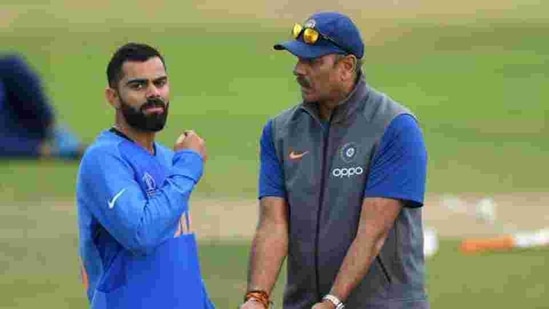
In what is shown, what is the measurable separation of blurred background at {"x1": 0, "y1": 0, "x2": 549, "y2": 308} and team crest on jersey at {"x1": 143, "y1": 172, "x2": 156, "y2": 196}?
21.3ft

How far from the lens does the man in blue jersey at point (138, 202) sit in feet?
23.8

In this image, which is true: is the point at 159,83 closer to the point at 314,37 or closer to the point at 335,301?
the point at 314,37

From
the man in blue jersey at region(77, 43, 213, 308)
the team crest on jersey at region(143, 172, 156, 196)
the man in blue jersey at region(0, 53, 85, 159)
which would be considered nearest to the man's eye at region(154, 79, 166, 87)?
the man in blue jersey at region(77, 43, 213, 308)

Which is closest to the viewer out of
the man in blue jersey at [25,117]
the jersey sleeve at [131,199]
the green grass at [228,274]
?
the jersey sleeve at [131,199]

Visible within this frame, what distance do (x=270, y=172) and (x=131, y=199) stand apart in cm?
75

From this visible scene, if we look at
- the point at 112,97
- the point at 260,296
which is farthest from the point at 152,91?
the point at 260,296

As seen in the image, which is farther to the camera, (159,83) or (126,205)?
(159,83)

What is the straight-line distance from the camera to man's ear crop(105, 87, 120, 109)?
754 centimetres

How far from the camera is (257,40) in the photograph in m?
36.8

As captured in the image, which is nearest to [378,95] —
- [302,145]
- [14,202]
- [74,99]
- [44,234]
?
[302,145]

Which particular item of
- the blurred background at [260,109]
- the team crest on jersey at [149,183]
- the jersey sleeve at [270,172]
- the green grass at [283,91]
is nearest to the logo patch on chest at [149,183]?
the team crest on jersey at [149,183]

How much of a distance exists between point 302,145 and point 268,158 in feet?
0.64

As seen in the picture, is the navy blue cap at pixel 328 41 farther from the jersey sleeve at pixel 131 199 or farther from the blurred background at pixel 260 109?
the blurred background at pixel 260 109

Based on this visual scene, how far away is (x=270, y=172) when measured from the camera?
7816mm
